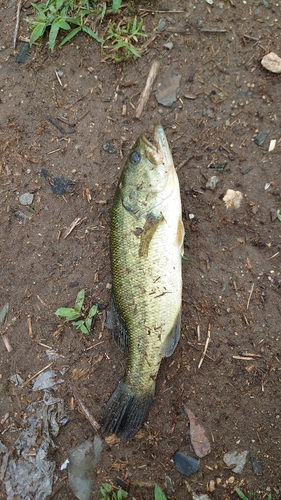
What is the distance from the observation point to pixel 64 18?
4.34 meters

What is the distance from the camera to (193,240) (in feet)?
13.7

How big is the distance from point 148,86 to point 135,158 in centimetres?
94

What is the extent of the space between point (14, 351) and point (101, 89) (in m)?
2.69

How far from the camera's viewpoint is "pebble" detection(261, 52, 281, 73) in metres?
4.12

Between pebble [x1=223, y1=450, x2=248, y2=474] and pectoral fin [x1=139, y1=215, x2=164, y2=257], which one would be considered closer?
pectoral fin [x1=139, y1=215, x2=164, y2=257]

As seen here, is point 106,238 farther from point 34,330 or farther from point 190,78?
point 190,78

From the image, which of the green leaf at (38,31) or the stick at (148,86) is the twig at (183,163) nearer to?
the stick at (148,86)

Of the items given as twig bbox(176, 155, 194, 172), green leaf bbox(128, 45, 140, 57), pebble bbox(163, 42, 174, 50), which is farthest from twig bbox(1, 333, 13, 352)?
pebble bbox(163, 42, 174, 50)

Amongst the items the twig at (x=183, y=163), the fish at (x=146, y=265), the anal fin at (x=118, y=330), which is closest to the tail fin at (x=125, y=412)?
the fish at (x=146, y=265)

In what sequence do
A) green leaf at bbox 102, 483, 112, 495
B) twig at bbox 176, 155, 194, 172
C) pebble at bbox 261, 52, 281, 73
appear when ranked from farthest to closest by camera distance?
1. twig at bbox 176, 155, 194, 172
2. pebble at bbox 261, 52, 281, 73
3. green leaf at bbox 102, 483, 112, 495

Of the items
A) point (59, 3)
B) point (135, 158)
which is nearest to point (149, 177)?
point (135, 158)

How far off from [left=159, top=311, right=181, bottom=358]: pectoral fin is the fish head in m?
1.02

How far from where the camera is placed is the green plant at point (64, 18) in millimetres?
4328

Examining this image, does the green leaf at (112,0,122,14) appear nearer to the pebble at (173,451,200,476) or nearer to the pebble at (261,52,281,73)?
the pebble at (261,52,281,73)
